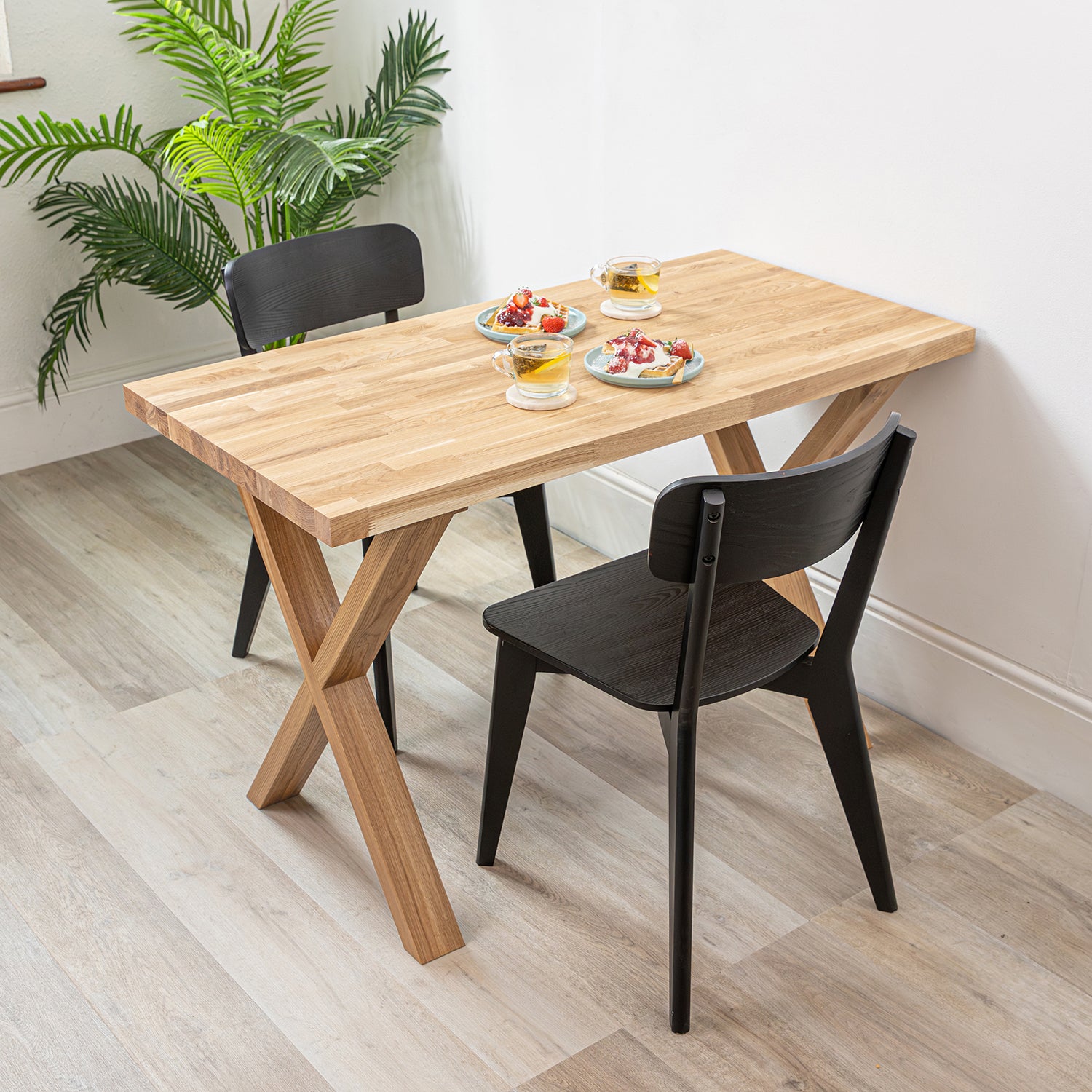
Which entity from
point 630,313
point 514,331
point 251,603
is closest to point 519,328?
point 514,331

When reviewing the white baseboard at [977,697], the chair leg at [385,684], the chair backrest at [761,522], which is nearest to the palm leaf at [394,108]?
the chair leg at [385,684]

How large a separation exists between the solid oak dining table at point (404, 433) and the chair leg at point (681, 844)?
369 mm

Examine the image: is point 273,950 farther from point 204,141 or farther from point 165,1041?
point 204,141

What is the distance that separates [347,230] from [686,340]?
2.60 ft

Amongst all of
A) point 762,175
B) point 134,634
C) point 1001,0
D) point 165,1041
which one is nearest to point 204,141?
point 134,634

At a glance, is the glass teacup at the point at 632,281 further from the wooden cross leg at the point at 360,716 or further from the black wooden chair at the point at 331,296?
the wooden cross leg at the point at 360,716

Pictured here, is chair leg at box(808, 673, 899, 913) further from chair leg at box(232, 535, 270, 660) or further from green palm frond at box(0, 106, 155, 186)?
green palm frond at box(0, 106, 155, 186)

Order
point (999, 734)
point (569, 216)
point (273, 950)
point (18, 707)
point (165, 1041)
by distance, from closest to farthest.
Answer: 1. point (165, 1041)
2. point (273, 950)
3. point (999, 734)
4. point (18, 707)
5. point (569, 216)

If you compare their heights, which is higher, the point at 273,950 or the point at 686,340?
the point at 686,340

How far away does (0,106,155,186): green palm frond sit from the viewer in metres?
3.04

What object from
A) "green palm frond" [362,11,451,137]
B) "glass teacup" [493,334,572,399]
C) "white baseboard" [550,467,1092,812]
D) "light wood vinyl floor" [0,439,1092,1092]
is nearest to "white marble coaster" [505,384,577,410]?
"glass teacup" [493,334,572,399]

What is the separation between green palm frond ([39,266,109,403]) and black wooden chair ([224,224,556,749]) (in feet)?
3.47

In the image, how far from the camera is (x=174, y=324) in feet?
12.2

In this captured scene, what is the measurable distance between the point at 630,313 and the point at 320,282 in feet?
2.10
